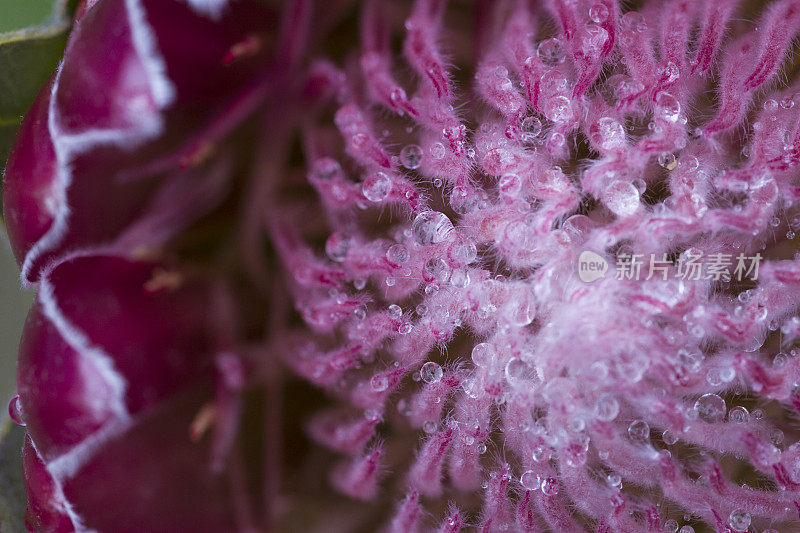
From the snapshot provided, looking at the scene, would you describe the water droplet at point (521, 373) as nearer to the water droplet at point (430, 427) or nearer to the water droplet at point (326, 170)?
the water droplet at point (430, 427)

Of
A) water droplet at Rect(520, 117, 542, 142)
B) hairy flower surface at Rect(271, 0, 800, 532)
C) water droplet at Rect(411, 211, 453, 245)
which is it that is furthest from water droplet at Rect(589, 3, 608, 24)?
water droplet at Rect(411, 211, 453, 245)

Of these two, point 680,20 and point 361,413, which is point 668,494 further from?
point 680,20

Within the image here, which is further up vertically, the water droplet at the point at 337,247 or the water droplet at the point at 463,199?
the water droplet at the point at 463,199

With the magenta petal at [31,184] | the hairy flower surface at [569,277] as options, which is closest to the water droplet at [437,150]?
the hairy flower surface at [569,277]

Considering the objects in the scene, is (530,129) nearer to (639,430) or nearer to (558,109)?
(558,109)

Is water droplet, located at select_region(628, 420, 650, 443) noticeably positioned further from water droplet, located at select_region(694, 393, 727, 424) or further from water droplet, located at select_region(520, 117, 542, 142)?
water droplet, located at select_region(520, 117, 542, 142)

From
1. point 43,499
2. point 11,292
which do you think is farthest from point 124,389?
point 11,292
